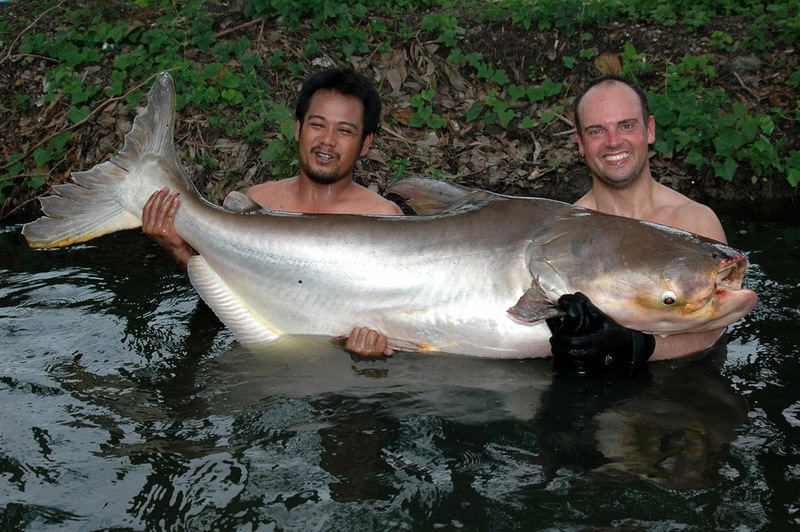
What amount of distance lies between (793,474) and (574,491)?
28.6 inches

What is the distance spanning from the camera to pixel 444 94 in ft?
25.5

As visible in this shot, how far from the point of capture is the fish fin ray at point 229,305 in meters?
3.75

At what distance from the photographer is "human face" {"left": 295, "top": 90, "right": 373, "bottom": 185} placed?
4289 millimetres

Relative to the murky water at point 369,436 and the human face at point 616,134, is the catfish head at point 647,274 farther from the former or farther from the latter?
the human face at point 616,134

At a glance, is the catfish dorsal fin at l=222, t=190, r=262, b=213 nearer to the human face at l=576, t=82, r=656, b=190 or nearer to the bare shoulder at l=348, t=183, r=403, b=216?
the bare shoulder at l=348, t=183, r=403, b=216

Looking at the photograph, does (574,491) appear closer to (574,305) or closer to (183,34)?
(574,305)

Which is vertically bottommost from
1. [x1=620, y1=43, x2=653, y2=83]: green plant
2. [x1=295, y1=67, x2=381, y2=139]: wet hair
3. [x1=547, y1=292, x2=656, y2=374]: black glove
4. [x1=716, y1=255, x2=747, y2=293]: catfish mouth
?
[x1=547, y1=292, x2=656, y2=374]: black glove

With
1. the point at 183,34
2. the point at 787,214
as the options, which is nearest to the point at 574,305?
the point at 787,214

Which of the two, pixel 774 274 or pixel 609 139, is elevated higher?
pixel 609 139

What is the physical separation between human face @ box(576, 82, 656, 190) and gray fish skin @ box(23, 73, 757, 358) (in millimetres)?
655

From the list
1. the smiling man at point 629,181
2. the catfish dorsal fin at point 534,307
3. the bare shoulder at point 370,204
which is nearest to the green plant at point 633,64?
the smiling man at point 629,181

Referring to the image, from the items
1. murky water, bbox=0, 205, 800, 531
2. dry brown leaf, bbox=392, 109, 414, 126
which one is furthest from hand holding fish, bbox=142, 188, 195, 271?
dry brown leaf, bbox=392, 109, 414, 126

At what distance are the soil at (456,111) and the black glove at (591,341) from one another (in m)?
3.56

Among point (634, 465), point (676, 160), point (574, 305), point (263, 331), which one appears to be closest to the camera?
point (634, 465)
